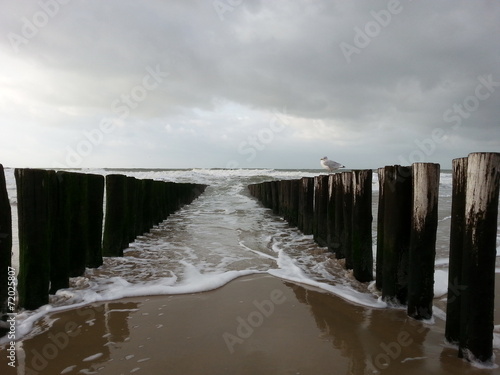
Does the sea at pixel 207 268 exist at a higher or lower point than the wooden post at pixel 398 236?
lower

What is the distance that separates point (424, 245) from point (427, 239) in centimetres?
5

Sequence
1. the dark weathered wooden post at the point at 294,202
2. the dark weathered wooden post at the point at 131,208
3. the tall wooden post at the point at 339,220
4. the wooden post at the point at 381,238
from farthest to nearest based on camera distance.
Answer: the dark weathered wooden post at the point at 294,202, the dark weathered wooden post at the point at 131,208, the tall wooden post at the point at 339,220, the wooden post at the point at 381,238

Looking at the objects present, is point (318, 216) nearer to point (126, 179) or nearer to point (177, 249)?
point (177, 249)

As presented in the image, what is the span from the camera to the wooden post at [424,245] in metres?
2.98

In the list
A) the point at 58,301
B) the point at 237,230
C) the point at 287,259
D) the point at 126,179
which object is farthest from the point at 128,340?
the point at 237,230

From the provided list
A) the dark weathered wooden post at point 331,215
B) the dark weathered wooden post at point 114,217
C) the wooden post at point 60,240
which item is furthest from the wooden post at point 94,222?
the dark weathered wooden post at point 331,215

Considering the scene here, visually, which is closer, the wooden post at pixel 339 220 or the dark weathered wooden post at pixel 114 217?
the wooden post at pixel 339 220

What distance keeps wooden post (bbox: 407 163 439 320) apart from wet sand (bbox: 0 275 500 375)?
15 centimetres

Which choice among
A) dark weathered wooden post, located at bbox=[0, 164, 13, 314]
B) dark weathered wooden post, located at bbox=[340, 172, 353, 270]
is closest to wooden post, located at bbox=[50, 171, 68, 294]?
dark weathered wooden post, located at bbox=[0, 164, 13, 314]

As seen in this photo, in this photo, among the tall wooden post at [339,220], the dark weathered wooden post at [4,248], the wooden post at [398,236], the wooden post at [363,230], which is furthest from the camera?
Answer: the tall wooden post at [339,220]

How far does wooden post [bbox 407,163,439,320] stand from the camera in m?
2.98

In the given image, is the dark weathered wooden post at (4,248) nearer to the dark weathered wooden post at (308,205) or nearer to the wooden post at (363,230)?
the wooden post at (363,230)

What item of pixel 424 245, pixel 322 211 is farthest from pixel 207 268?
pixel 424 245

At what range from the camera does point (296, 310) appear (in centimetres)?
321
